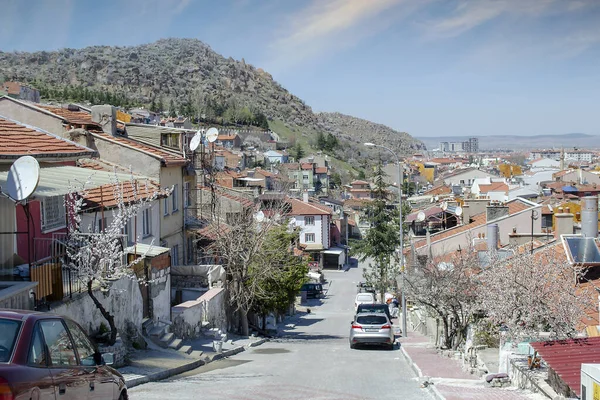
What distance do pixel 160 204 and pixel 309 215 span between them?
166 ft

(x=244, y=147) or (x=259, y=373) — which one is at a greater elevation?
(x=244, y=147)

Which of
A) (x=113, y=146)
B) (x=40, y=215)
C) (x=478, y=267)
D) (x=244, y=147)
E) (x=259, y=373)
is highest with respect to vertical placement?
(x=244, y=147)

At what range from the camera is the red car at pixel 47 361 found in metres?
6.40

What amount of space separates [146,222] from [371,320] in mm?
9646

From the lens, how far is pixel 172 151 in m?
33.4

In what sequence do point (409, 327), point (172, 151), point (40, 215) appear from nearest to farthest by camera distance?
point (40, 215), point (172, 151), point (409, 327)

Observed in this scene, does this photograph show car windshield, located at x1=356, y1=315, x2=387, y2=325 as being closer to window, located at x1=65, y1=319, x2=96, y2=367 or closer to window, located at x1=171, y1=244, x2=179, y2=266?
window, located at x1=171, y1=244, x2=179, y2=266

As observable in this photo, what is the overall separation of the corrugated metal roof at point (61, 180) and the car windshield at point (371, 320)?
1091 centimetres

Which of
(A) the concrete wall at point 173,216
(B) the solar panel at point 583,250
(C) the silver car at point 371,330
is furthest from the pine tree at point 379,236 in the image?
(B) the solar panel at point 583,250

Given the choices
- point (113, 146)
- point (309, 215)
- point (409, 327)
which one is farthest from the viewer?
point (309, 215)

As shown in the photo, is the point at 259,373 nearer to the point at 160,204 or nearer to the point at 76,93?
the point at 160,204

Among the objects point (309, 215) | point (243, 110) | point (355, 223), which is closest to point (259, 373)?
point (309, 215)

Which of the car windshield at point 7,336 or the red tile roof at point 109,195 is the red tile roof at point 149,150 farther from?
the car windshield at point 7,336

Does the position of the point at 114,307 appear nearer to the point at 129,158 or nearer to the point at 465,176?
the point at 129,158
